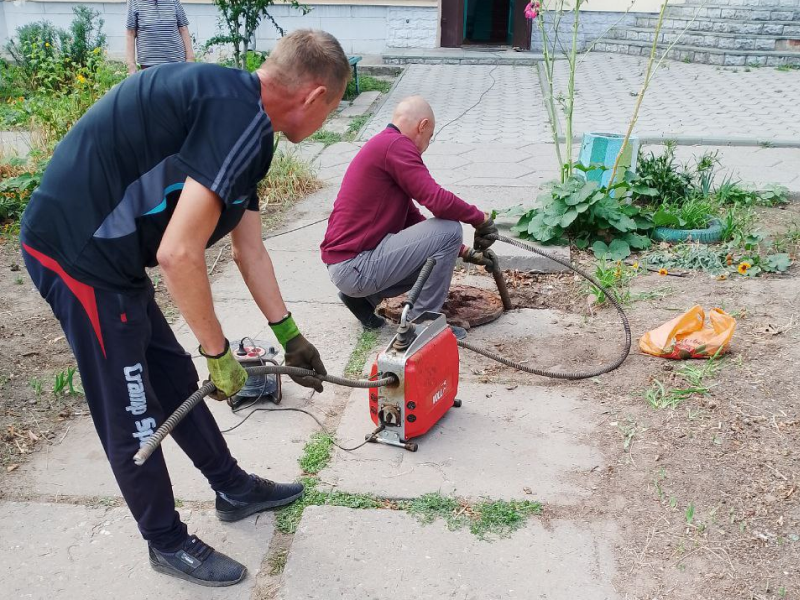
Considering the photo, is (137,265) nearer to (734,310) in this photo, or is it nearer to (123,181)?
(123,181)

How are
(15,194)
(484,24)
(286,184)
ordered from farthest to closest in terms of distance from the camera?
(484,24) → (286,184) → (15,194)

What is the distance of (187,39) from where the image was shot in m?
6.89

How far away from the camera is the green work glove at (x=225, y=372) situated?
2.20 m

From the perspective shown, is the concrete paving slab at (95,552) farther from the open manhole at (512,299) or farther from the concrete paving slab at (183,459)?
the open manhole at (512,299)

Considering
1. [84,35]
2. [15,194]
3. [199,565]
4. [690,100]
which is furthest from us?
[84,35]

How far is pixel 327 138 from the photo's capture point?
798 cm

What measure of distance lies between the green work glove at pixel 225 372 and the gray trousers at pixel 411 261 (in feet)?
5.18

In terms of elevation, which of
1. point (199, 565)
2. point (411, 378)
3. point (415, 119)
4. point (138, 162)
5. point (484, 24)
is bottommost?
point (199, 565)

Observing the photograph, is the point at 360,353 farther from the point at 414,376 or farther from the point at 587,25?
the point at 587,25

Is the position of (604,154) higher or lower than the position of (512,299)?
higher

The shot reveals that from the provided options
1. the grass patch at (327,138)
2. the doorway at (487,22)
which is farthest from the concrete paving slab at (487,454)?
the doorway at (487,22)

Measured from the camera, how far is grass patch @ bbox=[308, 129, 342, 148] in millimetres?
7883

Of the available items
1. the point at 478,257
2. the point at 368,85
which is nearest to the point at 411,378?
the point at 478,257

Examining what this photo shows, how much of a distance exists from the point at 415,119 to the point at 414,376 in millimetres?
1356
